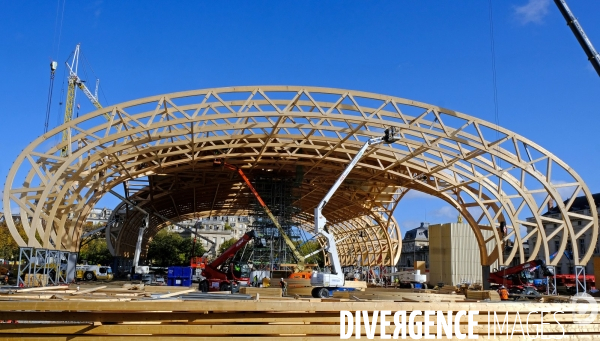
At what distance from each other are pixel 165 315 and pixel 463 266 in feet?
173

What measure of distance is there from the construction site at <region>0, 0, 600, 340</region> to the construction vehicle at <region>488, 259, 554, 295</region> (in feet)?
0.35

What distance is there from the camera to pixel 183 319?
392 inches

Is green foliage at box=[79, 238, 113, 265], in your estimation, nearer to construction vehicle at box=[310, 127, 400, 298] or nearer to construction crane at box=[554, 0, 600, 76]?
construction vehicle at box=[310, 127, 400, 298]

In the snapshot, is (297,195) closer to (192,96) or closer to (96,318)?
(192,96)

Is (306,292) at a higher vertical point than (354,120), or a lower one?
lower

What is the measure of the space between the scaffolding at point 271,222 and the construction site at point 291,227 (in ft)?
0.57

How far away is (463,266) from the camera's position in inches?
2279

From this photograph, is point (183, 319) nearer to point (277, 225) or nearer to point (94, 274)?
point (277, 225)

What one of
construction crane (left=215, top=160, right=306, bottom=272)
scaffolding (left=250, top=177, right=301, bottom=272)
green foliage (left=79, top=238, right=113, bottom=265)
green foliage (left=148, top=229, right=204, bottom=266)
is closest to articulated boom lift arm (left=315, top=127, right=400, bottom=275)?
construction crane (left=215, top=160, right=306, bottom=272)

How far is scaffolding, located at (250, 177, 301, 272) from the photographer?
146ft

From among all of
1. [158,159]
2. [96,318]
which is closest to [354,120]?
[158,159]

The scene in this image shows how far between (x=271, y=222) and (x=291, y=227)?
186cm

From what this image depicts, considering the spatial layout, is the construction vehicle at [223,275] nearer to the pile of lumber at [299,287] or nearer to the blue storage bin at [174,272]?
the blue storage bin at [174,272]

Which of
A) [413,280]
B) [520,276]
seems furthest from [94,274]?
[520,276]
